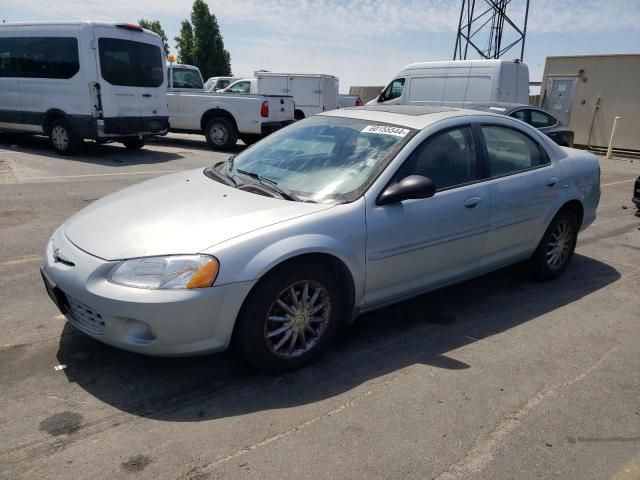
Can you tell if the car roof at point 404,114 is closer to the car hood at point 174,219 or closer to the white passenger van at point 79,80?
the car hood at point 174,219

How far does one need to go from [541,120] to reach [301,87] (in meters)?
9.35

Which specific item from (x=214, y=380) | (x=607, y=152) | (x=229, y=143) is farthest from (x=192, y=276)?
(x=607, y=152)

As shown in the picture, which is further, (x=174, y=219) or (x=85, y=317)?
(x=174, y=219)

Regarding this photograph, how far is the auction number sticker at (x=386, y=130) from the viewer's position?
364 centimetres

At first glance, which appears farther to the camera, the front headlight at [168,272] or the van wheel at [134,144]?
the van wheel at [134,144]

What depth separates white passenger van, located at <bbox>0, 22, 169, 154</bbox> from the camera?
10.0m

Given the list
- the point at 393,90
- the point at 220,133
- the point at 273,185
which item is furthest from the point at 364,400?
the point at 393,90

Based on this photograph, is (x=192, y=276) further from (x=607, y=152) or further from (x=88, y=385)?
(x=607, y=152)

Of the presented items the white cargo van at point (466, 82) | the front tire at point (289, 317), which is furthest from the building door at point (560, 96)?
the front tire at point (289, 317)

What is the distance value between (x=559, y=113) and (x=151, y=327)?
19.5m

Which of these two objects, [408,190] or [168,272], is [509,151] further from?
[168,272]

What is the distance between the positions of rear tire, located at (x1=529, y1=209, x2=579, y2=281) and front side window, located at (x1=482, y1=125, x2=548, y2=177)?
60cm

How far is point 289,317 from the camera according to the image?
3053 millimetres

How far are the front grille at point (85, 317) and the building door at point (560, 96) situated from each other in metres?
19.1
